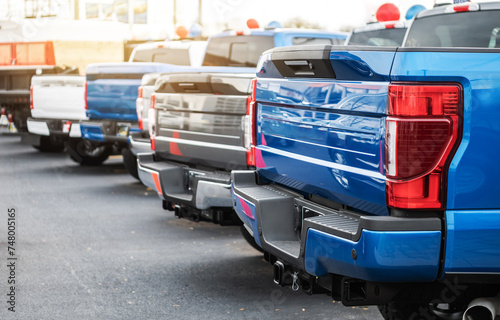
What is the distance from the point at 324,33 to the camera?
35.7 feet

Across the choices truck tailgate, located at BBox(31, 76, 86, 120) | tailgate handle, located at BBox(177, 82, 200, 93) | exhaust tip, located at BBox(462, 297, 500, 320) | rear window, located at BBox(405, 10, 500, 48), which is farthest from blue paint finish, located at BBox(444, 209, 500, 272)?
truck tailgate, located at BBox(31, 76, 86, 120)

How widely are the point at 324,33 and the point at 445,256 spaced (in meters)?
7.68

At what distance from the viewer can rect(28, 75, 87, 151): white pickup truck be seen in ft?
43.9

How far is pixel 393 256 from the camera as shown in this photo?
11.4 ft

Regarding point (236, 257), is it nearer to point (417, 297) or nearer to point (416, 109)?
point (417, 297)

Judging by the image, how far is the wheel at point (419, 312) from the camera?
4.16 metres

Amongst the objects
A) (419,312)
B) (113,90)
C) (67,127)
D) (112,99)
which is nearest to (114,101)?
(112,99)

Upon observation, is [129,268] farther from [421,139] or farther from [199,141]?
[421,139]

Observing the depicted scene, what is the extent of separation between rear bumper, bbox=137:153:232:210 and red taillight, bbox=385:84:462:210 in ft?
10.1

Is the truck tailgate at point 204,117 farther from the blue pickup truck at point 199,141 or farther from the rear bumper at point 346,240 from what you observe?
the rear bumper at point 346,240

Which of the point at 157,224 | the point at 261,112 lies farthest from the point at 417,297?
the point at 157,224

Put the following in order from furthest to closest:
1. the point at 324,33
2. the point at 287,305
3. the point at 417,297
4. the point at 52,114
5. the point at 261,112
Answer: the point at 52,114, the point at 324,33, the point at 287,305, the point at 261,112, the point at 417,297

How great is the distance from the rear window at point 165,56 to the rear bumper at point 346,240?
348 inches

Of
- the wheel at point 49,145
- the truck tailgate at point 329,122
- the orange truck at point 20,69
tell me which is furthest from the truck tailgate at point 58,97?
the truck tailgate at point 329,122
